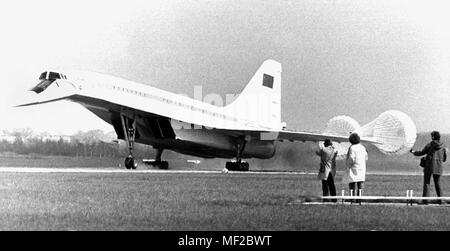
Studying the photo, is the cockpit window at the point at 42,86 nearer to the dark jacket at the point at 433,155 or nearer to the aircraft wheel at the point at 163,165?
the aircraft wheel at the point at 163,165

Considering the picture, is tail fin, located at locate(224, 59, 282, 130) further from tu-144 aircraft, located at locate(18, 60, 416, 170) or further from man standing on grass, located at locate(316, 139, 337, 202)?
man standing on grass, located at locate(316, 139, 337, 202)

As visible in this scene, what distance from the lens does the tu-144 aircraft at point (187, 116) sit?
2998 cm

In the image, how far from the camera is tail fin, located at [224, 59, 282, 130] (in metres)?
39.6

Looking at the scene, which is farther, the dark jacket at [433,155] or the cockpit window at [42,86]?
the cockpit window at [42,86]

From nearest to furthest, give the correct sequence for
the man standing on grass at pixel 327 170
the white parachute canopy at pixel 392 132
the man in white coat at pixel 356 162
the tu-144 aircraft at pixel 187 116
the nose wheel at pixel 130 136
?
1. the man in white coat at pixel 356 162
2. the man standing on grass at pixel 327 170
3. the tu-144 aircraft at pixel 187 116
4. the nose wheel at pixel 130 136
5. the white parachute canopy at pixel 392 132

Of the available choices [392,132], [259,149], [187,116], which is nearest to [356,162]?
[187,116]

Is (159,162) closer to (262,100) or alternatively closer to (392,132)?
(262,100)

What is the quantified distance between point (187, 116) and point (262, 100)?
6403 mm

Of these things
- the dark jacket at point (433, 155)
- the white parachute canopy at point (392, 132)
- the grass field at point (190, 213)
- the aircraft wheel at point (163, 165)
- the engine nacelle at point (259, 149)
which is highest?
the white parachute canopy at point (392, 132)

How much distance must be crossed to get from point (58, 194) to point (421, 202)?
691 centimetres

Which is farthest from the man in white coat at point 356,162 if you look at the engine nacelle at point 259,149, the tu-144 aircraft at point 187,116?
the engine nacelle at point 259,149

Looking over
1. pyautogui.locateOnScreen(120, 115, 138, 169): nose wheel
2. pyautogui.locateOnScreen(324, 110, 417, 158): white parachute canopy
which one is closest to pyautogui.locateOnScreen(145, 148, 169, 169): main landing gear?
pyautogui.locateOnScreen(120, 115, 138, 169): nose wheel

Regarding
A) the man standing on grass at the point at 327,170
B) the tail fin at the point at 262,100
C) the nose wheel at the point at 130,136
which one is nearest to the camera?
the man standing on grass at the point at 327,170

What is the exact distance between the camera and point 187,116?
3503cm
